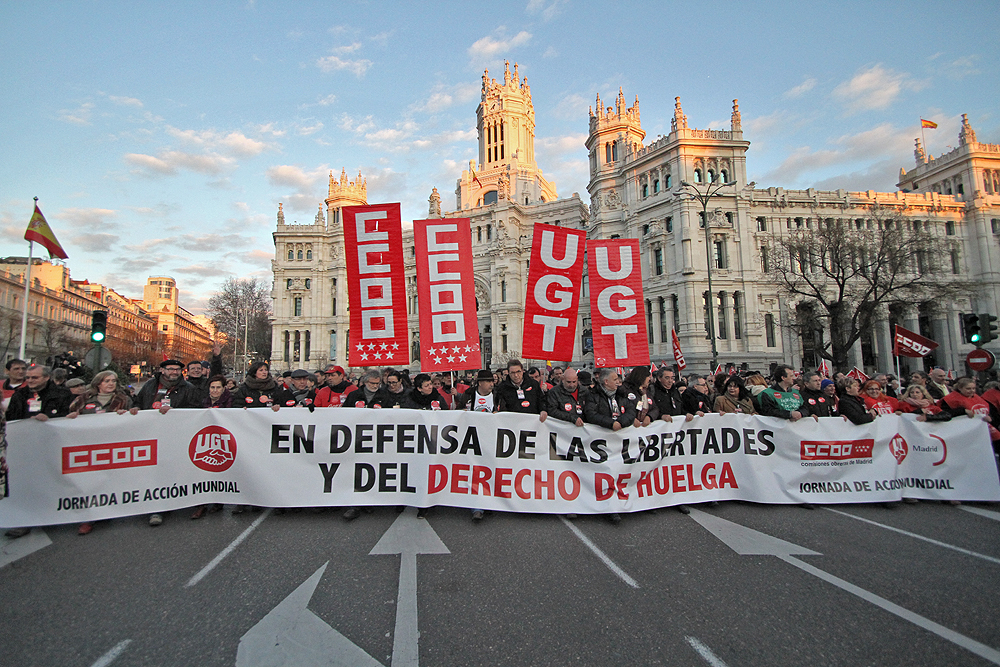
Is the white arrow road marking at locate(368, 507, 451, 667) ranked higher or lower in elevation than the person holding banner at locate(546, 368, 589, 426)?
lower

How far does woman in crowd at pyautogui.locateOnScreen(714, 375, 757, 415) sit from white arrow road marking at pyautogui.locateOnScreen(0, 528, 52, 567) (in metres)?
8.95

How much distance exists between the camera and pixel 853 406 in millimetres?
7355

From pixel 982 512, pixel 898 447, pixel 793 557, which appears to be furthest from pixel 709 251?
pixel 793 557

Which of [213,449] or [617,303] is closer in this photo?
[213,449]

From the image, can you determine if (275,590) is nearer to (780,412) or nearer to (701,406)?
(701,406)

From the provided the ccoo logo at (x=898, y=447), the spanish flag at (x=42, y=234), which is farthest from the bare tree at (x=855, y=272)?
the spanish flag at (x=42, y=234)

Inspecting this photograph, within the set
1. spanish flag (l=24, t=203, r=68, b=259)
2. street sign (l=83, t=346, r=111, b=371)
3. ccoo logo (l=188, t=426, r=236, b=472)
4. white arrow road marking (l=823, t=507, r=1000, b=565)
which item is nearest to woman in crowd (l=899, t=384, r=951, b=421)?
white arrow road marking (l=823, t=507, r=1000, b=565)

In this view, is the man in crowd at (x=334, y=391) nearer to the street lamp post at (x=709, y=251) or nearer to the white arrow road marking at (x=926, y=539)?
the white arrow road marking at (x=926, y=539)

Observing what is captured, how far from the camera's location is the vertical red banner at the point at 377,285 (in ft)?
26.0

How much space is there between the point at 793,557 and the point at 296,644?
16.5 feet

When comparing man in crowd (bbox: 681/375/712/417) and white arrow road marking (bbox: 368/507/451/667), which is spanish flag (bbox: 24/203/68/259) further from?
man in crowd (bbox: 681/375/712/417)

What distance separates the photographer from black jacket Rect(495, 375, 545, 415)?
23.6ft

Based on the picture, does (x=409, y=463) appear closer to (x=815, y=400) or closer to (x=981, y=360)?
(x=815, y=400)

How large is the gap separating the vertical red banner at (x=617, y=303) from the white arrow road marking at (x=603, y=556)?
2.90 meters
